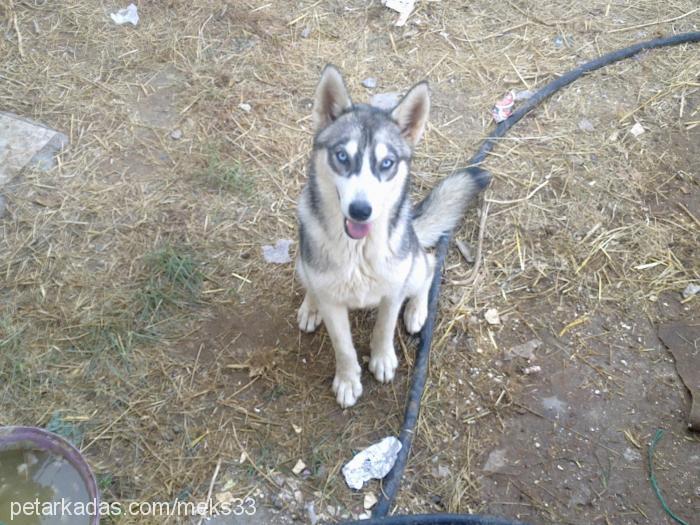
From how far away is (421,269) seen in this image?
10.6 ft

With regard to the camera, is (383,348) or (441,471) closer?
(441,471)

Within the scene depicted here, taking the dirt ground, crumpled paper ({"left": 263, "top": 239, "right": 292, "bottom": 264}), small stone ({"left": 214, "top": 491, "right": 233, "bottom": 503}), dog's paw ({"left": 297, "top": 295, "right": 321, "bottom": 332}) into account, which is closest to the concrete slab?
the dirt ground

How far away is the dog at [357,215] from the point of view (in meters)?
2.54

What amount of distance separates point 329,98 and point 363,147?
39 cm

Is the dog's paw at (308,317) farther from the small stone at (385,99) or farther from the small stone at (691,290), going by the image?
the small stone at (691,290)

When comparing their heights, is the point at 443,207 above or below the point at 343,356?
above

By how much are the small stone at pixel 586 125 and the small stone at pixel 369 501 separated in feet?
10.4

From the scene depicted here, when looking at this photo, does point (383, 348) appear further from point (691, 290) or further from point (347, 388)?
point (691, 290)

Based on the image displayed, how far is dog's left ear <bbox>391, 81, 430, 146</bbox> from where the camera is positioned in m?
2.67

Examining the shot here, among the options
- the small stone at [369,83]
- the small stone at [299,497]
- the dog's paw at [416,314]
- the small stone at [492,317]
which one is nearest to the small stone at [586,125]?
the small stone at [369,83]

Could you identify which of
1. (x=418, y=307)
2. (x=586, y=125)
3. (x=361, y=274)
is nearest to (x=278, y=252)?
(x=418, y=307)

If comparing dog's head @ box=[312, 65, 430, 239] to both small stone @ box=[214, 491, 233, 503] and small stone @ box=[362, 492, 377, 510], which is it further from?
small stone @ box=[214, 491, 233, 503]

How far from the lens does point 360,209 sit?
2385 millimetres

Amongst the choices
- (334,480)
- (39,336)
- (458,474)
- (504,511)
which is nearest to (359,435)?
(334,480)
